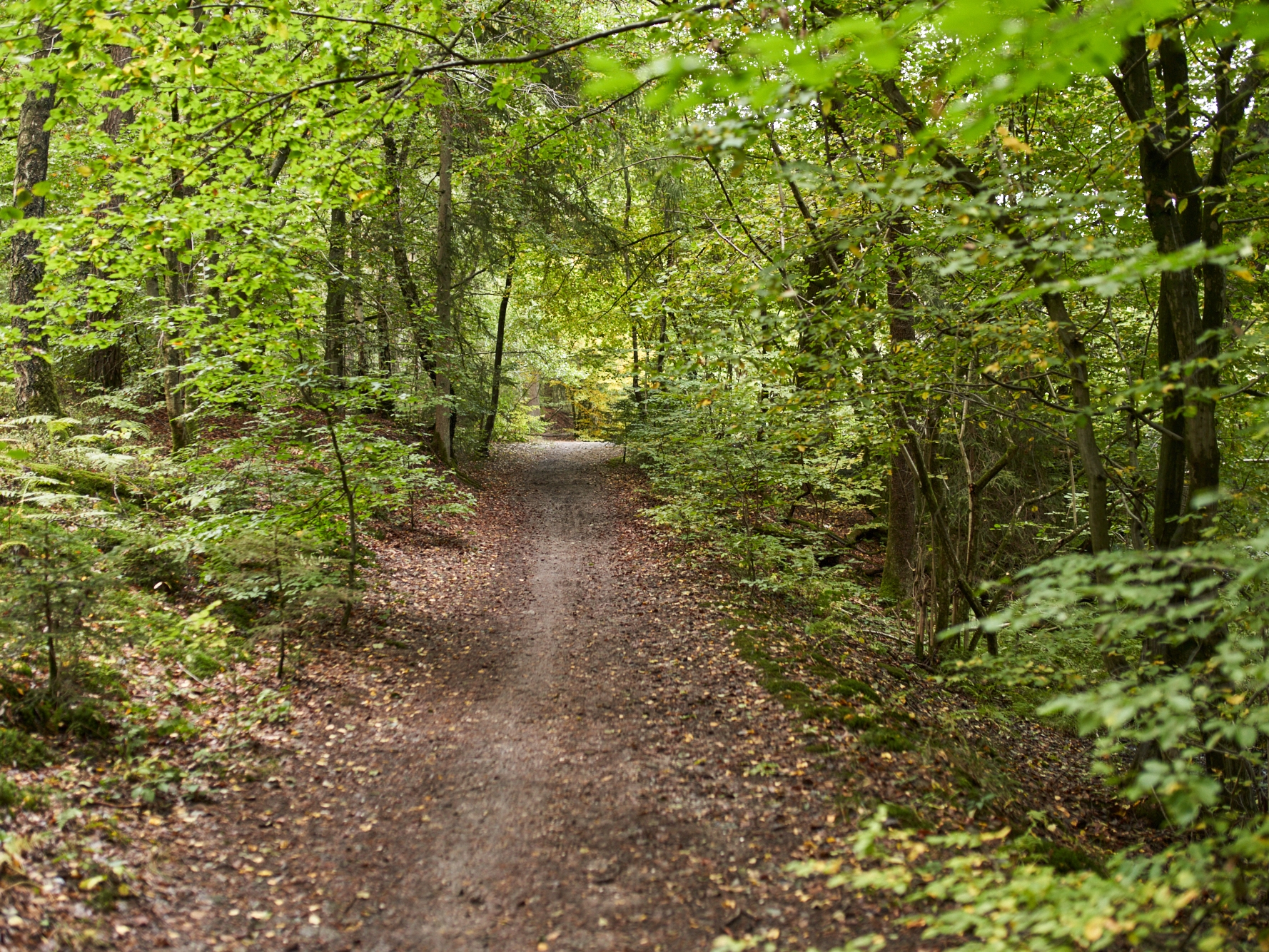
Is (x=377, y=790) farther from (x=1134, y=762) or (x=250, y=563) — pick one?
(x=1134, y=762)

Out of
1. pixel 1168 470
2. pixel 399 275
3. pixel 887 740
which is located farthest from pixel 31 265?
pixel 1168 470

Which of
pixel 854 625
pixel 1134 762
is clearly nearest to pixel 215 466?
pixel 854 625

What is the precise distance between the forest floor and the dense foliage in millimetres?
600

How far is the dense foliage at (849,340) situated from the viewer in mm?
2926

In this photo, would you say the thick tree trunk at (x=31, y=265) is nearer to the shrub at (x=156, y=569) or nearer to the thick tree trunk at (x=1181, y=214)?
the shrub at (x=156, y=569)

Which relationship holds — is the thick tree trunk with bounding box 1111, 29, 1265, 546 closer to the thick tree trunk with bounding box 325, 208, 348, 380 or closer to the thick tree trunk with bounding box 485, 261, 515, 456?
the thick tree trunk with bounding box 325, 208, 348, 380

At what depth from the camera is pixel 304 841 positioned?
14.1ft

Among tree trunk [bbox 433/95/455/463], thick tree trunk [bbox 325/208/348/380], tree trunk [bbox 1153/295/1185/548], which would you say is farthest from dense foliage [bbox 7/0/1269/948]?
tree trunk [bbox 433/95/455/463]

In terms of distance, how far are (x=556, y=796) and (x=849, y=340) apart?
4.06m

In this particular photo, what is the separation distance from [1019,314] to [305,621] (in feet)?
25.2

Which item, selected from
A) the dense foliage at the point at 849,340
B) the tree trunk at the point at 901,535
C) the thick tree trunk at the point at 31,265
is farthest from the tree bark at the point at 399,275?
the tree trunk at the point at 901,535

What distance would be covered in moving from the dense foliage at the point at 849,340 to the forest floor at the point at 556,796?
1.97ft

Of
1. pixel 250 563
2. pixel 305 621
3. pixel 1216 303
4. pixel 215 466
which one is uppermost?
pixel 1216 303

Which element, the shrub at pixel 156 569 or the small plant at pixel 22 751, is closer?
the small plant at pixel 22 751
